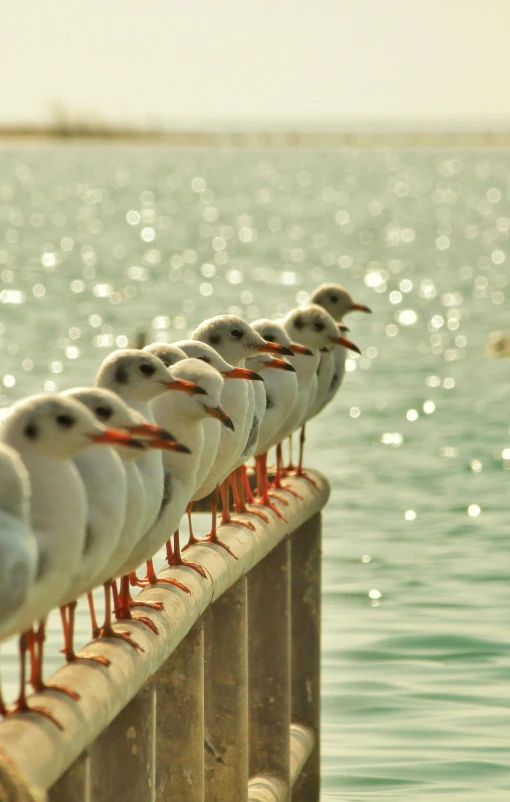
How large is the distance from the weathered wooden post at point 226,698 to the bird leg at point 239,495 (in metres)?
0.62

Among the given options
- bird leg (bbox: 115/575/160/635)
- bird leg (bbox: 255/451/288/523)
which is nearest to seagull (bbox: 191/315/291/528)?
bird leg (bbox: 255/451/288/523)

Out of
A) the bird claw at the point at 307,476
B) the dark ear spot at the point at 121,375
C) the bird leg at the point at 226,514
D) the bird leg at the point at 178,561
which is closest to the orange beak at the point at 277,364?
the bird leg at the point at 226,514

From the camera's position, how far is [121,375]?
757cm

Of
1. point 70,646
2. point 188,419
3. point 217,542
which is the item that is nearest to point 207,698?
point 217,542

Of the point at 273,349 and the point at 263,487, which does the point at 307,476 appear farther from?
the point at 273,349

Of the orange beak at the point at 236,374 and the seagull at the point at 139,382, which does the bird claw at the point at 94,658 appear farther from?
the orange beak at the point at 236,374

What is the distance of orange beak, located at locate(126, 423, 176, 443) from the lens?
22.3 feet

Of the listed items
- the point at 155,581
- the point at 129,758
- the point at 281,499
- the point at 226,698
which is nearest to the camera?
the point at 129,758

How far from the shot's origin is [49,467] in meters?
6.28

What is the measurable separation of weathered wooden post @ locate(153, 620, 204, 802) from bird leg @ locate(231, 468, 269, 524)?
62.4 inches

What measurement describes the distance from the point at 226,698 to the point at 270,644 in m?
1.39

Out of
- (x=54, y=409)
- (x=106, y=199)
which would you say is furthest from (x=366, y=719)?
(x=106, y=199)

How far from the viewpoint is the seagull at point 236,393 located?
890 centimetres

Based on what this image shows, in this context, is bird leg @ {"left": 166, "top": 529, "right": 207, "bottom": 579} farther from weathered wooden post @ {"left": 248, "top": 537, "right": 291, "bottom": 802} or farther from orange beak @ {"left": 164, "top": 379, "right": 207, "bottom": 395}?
weathered wooden post @ {"left": 248, "top": 537, "right": 291, "bottom": 802}
